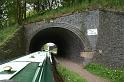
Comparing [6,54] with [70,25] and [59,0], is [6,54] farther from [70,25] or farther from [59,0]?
[59,0]

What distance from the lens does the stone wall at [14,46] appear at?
1734 centimetres

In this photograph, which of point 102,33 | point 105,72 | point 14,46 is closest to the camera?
point 105,72

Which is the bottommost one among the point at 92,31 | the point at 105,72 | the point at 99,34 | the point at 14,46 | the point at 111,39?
the point at 105,72

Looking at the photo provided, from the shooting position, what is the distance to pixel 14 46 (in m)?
19.4

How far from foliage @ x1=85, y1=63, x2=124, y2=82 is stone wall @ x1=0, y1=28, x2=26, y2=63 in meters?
3.93

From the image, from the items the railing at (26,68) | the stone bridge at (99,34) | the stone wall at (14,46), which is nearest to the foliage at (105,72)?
the stone bridge at (99,34)

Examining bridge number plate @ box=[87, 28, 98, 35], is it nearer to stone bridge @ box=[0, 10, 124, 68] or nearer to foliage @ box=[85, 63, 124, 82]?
stone bridge @ box=[0, 10, 124, 68]

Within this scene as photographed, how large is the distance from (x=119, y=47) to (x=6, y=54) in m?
5.76

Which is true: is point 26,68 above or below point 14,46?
above

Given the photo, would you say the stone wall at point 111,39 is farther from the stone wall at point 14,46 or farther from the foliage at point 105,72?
the stone wall at point 14,46

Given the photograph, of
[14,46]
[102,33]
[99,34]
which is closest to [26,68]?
[99,34]

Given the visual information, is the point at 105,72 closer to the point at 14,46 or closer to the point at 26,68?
the point at 14,46

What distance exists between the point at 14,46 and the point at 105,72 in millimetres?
5604

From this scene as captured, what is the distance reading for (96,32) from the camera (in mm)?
18469
